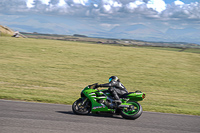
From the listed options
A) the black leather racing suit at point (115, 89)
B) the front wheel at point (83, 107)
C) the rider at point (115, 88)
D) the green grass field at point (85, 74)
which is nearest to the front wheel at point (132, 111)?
the rider at point (115, 88)

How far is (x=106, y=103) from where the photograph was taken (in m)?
8.07

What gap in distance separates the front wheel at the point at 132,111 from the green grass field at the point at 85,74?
4.19 meters

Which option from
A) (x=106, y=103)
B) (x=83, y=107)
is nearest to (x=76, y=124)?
(x=83, y=107)

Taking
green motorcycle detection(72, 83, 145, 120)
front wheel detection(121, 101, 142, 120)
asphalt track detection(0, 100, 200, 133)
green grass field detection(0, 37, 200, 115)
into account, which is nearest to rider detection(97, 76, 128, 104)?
green motorcycle detection(72, 83, 145, 120)

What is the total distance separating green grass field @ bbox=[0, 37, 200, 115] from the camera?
1439 cm

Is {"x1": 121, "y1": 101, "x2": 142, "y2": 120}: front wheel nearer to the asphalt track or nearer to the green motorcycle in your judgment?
the green motorcycle

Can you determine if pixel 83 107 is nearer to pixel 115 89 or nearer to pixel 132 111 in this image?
pixel 115 89

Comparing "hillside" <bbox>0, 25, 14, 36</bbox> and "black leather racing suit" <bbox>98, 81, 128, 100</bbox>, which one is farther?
"hillside" <bbox>0, 25, 14, 36</bbox>

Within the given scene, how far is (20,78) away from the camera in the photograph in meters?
18.3

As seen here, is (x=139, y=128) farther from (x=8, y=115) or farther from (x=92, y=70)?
(x=92, y=70)

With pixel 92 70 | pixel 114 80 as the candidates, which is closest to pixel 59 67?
pixel 92 70

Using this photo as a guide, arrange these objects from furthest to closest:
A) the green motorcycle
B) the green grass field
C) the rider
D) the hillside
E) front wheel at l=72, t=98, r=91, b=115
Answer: the hillside < the green grass field < front wheel at l=72, t=98, r=91, b=115 < the rider < the green motorcycle

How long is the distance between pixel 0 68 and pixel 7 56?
5.43m

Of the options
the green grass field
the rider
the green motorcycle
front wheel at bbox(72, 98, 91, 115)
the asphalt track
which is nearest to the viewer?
the asphalt track
